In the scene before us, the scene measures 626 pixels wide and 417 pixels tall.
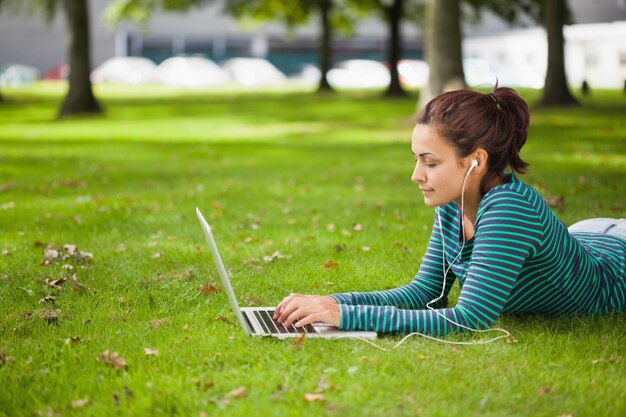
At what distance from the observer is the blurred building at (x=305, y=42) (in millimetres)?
48875

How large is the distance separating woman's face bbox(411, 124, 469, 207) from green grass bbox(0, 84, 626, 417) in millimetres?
712

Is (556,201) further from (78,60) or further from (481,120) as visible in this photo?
(78,60)

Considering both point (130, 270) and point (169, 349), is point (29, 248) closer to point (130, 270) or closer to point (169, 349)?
point (130, 270)

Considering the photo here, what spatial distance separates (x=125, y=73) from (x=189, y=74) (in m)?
4.65

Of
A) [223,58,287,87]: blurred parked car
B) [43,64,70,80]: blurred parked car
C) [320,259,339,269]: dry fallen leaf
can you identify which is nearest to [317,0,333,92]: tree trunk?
[223,58,287,87]: blurred parked car

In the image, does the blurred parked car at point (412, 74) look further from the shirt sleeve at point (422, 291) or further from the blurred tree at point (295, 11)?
the shirt sleeve at point (422, 291)

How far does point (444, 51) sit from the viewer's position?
18.0 meters

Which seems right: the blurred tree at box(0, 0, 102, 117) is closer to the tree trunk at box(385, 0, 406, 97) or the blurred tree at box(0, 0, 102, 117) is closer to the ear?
the tree trunk at box(385, 0, 406, 97)

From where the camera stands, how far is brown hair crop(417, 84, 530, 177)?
3.90 meters

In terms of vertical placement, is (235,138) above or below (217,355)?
below

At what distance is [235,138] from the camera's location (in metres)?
18.4

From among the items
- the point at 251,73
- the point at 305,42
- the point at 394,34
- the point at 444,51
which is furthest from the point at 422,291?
the point at 305,42

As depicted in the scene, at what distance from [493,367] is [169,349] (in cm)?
152

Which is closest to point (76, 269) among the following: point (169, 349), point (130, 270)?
point (130, 270)
